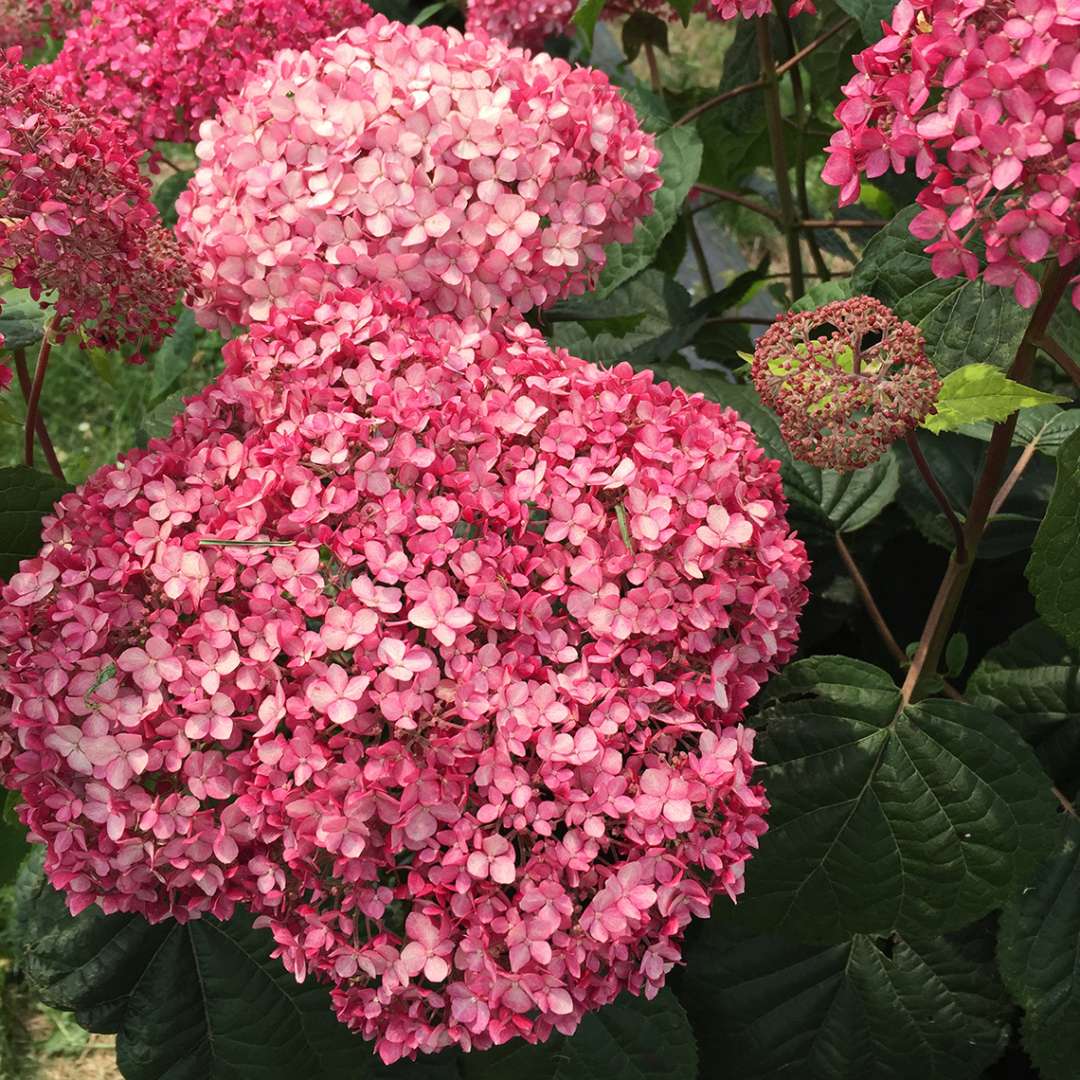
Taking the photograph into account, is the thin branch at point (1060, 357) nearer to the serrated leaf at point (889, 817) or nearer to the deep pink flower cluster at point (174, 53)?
the serrated leaf at point (889, 817)

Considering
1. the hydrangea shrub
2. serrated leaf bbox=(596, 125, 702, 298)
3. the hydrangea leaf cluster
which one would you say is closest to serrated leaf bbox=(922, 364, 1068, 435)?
the hydrangea shrub

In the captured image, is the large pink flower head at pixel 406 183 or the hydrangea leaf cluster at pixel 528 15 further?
the hydrangea leaf cluster at pixel 528 15

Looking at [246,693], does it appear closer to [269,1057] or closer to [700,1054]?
[269,1057]

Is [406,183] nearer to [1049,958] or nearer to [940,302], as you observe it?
[940,302]

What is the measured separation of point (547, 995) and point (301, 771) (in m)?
0.31

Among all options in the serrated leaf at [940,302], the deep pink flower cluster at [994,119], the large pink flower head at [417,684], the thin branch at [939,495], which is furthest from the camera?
the serrated leaf at [940,302]

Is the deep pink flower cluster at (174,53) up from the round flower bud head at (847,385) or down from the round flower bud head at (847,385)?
down

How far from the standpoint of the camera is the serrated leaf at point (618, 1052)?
67.3 inches

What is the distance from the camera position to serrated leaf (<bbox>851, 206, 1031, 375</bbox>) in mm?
1745

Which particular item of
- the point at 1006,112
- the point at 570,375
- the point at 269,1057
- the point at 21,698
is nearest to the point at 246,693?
the point at 21,698

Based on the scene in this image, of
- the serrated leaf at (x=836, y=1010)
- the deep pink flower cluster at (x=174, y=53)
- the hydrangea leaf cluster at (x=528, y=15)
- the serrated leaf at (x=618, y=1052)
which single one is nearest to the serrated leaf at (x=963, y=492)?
the serrated leaf at (x=836, y=1010)

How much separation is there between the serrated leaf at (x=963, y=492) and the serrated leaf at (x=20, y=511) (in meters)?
1.30

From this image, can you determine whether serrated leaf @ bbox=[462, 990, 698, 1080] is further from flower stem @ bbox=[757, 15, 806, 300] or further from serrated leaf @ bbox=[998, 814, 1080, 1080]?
flower stem @ bbox=[757, 15, 806, 300]

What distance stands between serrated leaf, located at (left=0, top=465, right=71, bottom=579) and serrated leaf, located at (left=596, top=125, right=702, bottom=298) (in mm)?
924
